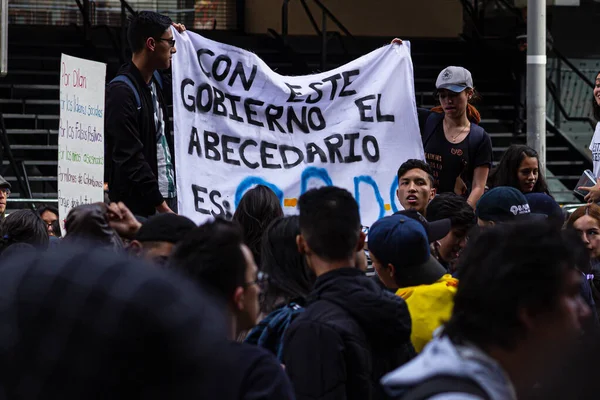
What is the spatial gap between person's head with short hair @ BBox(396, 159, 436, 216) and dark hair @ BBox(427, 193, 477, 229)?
62cm

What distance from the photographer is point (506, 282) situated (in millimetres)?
1952

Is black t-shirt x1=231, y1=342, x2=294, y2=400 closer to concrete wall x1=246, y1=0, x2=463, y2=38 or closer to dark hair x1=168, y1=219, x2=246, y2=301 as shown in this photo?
dark hair x1=168, y1=219, x2=246, y2=301

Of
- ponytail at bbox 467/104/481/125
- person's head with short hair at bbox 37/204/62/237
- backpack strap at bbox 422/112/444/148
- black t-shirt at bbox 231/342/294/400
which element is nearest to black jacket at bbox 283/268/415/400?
black t-shirt at bbox 231/342/294/400

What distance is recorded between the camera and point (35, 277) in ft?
4.06

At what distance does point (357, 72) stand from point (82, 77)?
5.82 feet

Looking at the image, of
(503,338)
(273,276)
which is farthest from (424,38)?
(503,338)

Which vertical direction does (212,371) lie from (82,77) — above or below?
below

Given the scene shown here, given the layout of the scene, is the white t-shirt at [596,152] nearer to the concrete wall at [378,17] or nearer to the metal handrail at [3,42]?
the metal handrail at [3,42]

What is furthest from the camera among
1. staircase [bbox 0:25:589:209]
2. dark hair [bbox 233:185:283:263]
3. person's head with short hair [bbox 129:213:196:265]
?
staircase [bbox 0:25:589:209]

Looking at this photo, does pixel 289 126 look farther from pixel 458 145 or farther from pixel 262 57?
pixel 262 57

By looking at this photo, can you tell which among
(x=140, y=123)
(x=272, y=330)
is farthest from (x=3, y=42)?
(x=272, y=330)

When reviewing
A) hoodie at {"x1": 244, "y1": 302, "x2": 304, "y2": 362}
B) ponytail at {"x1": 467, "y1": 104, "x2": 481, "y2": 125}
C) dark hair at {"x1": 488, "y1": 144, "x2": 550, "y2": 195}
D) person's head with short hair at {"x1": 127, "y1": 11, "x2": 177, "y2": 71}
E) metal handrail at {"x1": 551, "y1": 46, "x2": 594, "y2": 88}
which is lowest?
hoodie at {"x1": 244, "y1": 302, "x2": 304, "y2": 362}

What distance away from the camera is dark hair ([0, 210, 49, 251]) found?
604cm

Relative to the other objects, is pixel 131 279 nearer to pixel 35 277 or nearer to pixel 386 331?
pixel 35 277
